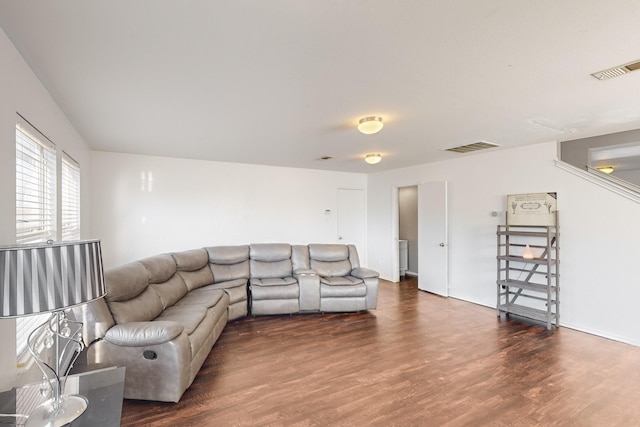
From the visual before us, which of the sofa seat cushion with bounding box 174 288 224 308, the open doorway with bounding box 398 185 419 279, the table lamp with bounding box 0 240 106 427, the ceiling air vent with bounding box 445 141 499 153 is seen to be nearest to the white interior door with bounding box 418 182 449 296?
the ceiling air vent with bounding box 445 141 499 153

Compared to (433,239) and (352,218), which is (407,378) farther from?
(352,218)

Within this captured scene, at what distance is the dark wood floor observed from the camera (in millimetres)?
2090

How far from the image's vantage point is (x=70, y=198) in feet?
11.3

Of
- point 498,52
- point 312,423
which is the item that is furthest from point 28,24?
point 312,423

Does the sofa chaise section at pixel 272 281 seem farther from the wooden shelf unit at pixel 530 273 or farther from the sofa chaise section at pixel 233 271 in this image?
the wooden shelf unit at pixel 530 273

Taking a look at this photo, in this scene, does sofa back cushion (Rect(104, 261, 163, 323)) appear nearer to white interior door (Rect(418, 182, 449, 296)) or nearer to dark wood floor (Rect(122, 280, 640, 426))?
dark wood floor (Rect(122, 280, 640, 426))

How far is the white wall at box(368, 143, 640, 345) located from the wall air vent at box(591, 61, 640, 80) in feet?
6.94

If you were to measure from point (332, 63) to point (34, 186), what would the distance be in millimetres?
2350

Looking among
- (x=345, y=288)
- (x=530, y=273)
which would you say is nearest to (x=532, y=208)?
(x=530, y=273)

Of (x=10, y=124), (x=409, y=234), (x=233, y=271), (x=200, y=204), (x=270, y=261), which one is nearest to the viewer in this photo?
(x=10, y=124)

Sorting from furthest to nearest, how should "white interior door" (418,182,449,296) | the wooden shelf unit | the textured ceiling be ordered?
"white interior door" (418,182,449,296)
the wooden shelf unit
the textured ceiling

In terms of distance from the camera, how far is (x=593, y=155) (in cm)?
378

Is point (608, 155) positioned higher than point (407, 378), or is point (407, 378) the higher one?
point (608, 155)

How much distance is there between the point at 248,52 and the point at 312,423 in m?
2.44
